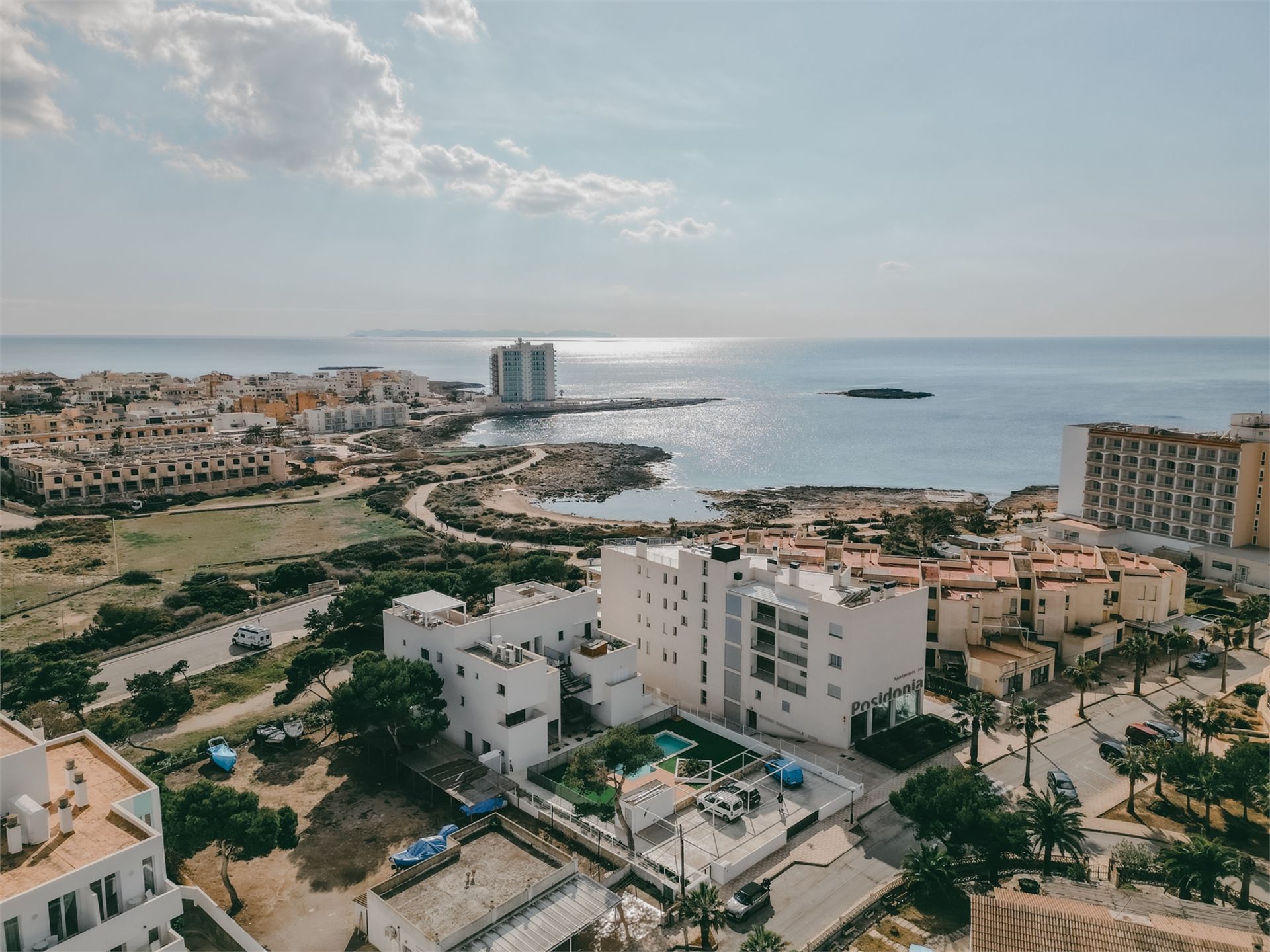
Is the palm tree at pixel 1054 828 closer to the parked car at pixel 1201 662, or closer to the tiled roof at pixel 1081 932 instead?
the tiled roof at pixel 1081 932

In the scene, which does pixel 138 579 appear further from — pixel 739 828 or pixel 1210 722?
pixel 1210 722

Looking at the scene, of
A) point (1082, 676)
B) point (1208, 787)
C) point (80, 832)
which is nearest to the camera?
point (80, 832)

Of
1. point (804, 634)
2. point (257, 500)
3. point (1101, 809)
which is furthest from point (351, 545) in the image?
point (1101, 809)

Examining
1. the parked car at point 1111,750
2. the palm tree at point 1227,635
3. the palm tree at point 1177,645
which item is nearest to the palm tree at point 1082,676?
the parked car at point 1111,750

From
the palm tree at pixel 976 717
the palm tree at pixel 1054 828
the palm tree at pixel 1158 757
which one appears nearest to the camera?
the palm tree at pixel 1054 828

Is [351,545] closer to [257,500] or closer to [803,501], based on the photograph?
[257,500]

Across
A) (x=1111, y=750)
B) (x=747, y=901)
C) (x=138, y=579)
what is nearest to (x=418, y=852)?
(x=747, y=901)
